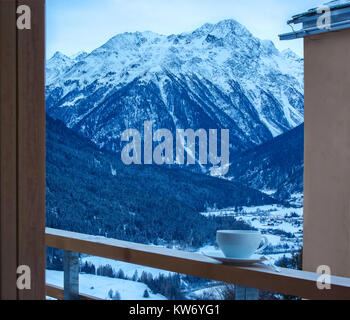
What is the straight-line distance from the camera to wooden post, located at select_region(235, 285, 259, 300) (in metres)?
0.75

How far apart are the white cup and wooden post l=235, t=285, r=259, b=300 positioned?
58 mm

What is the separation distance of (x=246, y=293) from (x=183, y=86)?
6345mm

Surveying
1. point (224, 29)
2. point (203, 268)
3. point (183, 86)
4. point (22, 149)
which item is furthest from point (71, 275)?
point (224, 29)

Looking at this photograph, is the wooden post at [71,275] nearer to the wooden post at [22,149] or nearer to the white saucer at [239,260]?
the white saucer at [239,260]

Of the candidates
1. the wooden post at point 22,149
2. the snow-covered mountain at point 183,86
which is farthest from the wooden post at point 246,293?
the snow-covered mountain at point 183,86

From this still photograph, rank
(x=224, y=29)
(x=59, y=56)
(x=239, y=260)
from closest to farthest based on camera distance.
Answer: (x=239, y=260)
(x=59, y=56)
(x=224, y=29)

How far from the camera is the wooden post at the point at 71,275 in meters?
1.15

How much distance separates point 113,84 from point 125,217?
7.15 ft

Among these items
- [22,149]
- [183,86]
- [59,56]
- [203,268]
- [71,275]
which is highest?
[59,56]

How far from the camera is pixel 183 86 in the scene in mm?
6922

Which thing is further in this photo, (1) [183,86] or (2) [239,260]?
(1) [183,86]

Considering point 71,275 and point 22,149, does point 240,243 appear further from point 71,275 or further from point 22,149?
point 71,275

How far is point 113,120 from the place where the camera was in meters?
6.46

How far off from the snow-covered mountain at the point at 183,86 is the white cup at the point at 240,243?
5.69m
